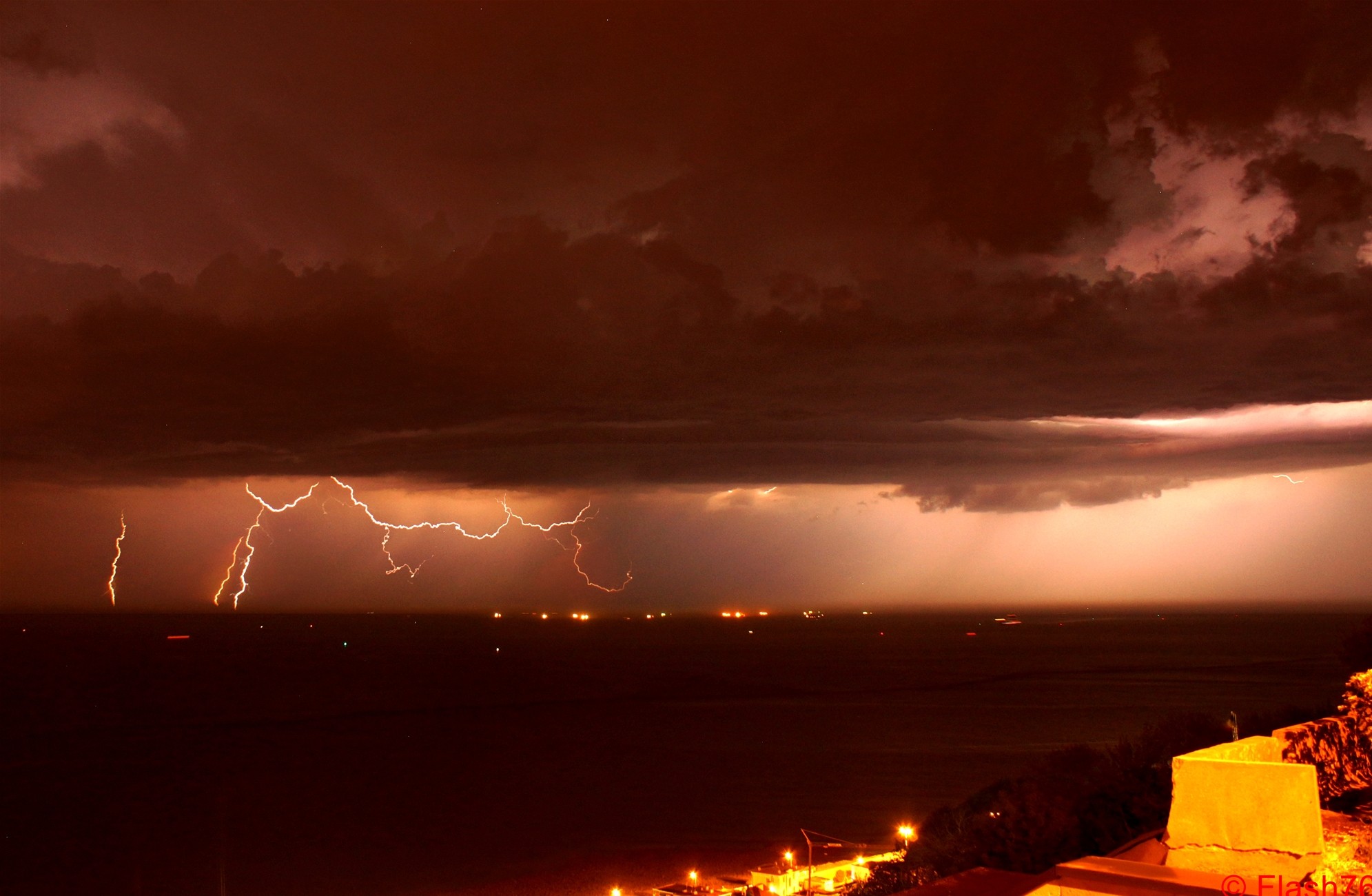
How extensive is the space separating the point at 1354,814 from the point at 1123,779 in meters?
5.44

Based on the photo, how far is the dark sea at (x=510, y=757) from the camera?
2783cm

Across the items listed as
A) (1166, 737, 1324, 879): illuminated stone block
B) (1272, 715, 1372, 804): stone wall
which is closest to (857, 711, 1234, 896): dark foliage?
(1272, 715, 1372, 804): stone wall

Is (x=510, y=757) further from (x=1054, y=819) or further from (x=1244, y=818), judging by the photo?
(x=1244, y=818)

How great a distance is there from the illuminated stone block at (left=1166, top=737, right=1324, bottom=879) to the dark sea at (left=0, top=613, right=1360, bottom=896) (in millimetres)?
16266

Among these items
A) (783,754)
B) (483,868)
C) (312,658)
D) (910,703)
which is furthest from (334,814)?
(312,658)

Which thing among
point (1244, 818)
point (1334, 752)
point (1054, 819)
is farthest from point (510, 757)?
point (1244, 818)

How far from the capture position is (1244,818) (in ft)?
23.6

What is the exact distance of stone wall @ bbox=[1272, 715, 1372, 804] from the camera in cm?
1173

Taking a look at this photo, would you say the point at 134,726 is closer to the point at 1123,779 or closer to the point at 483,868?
the point at 483,868

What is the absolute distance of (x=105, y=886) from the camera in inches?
1043

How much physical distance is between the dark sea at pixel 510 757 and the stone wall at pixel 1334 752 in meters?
10.0

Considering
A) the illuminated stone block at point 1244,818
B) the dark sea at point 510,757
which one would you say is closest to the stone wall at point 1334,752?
the illuminated stone block at point 1244,818


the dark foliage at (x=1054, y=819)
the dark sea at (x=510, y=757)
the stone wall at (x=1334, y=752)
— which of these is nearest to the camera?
the stone wall at (x=1334, y=752)

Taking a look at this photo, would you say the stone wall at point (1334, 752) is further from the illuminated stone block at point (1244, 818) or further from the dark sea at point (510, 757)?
the dark sea at point (510, 757)
